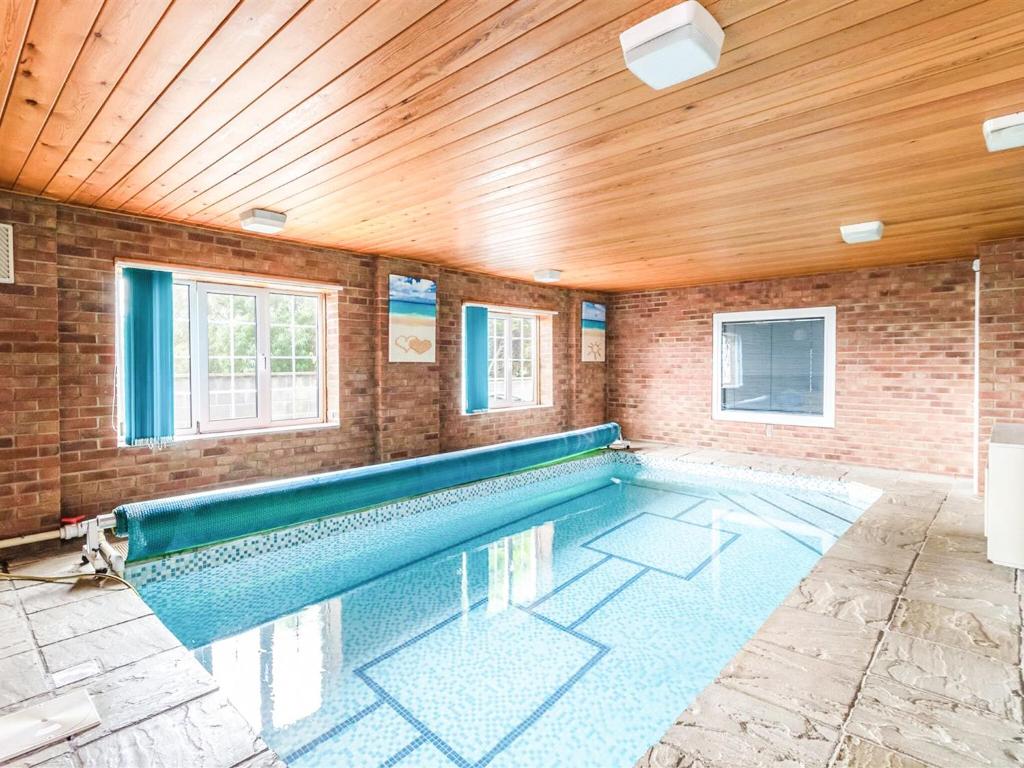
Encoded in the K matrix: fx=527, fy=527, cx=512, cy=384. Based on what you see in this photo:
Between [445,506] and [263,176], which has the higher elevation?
[263,176]

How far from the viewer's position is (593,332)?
817 centimetres

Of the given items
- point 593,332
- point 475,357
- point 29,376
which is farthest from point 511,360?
point 29,376

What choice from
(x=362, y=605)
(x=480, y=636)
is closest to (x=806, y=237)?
(x=480, y=636)

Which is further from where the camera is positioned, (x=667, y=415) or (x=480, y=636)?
(x=667, y=415)

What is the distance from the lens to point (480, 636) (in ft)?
9.52

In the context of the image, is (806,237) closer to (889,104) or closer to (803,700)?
(889,104)

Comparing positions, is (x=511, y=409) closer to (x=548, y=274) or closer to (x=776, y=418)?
(x=548, y=274)

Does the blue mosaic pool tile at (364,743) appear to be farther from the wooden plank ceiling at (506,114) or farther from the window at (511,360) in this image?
the window at (511,360)

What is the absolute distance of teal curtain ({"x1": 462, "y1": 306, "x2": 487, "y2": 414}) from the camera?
6594 millimetres

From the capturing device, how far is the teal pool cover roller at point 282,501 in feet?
11.5

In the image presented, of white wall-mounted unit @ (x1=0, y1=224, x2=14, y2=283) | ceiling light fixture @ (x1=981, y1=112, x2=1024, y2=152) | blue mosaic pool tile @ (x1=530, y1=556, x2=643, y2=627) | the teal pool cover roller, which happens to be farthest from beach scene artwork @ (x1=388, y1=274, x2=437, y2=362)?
ceiling light fixture @ (x1=981, y1=112, x2=1024, y2=152)

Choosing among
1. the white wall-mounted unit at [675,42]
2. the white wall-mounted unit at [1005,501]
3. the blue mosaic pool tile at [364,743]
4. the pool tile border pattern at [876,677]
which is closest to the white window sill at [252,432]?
the blue mosaic pool tile at [364,743]

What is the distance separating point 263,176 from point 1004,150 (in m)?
4.05

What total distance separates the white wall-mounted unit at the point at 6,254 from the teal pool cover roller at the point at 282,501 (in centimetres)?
173
